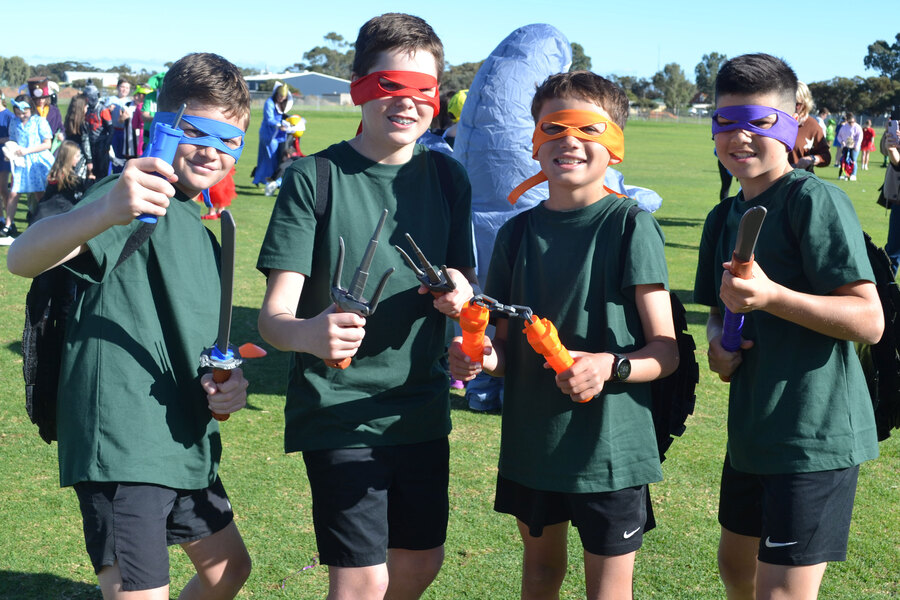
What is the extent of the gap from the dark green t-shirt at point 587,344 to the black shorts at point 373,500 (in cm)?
30

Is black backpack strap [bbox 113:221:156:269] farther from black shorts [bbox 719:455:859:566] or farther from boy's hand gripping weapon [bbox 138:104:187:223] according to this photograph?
black shorts [bbox 719:455:859:566]

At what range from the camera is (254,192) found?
61.8ft

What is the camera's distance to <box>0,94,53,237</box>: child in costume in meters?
12.8

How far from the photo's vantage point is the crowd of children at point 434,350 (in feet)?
8.32

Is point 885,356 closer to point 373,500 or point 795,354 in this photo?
point 795,354

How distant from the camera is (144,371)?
8.40 feet

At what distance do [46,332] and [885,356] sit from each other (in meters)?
2.62

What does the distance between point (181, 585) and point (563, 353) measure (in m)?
2.33

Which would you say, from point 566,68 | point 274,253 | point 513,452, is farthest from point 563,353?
point 566,68

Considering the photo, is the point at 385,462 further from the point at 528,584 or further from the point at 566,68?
the point at 566,68

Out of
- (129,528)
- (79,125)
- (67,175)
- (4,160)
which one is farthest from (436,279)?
(4,160)

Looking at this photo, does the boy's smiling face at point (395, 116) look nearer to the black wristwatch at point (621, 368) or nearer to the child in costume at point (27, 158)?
the black wristwatch at point (621, 368)

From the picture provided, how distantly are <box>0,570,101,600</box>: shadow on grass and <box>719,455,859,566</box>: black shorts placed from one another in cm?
272

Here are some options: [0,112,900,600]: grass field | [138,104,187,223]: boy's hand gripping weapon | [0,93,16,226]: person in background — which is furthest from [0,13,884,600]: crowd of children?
[0,93,16,226]: person in background
